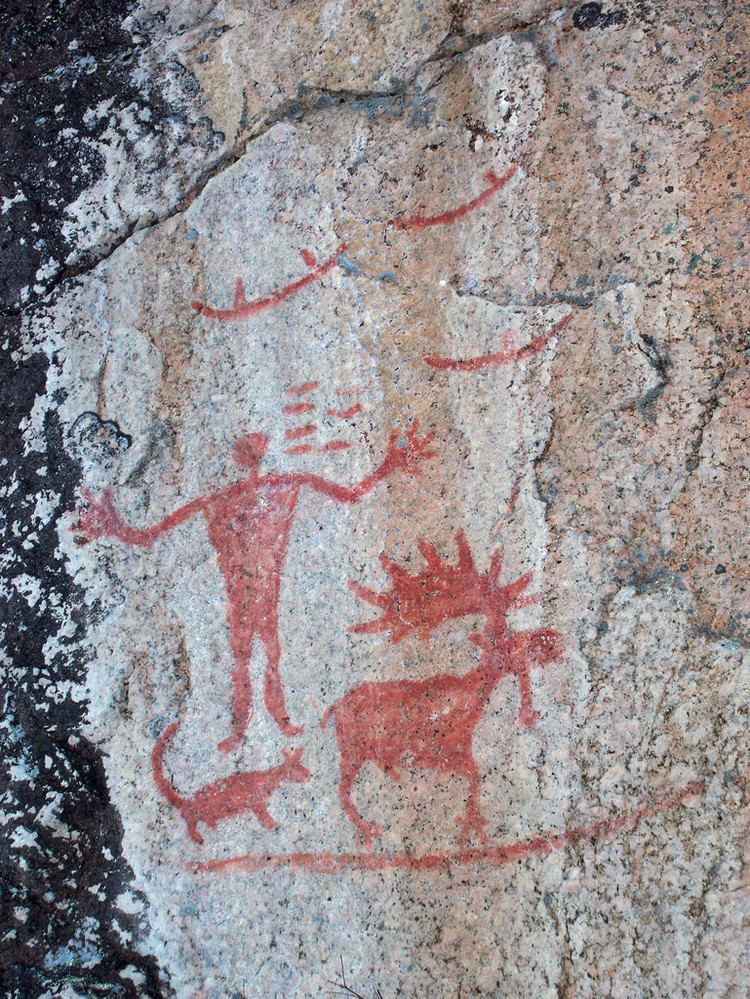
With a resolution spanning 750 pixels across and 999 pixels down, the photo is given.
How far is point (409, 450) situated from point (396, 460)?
0.02 metres

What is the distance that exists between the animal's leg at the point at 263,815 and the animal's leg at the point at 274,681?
4.2 inches

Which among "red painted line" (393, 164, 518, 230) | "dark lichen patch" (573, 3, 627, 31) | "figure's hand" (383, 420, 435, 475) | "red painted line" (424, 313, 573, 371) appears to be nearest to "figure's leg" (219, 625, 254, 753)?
"figure's hand" (383, 420, 435, 475)

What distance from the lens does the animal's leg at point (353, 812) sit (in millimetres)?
1261

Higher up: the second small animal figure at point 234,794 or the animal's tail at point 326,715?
the animal's tail at point 326,715

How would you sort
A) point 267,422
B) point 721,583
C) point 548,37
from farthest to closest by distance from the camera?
point 267,422 < point 548,37 < point 721,583

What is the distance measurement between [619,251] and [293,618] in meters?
0.67

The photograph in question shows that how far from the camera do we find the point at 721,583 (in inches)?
44.3

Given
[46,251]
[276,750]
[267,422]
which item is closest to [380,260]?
[267,422]

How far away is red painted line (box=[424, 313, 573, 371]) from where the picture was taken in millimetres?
1242

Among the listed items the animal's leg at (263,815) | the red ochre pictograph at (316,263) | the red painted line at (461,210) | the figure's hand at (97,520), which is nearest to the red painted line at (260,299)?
the red ochre pictograph at (316,263)

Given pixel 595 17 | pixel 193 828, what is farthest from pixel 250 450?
pixel 595 17

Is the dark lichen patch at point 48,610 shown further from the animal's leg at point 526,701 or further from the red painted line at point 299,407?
the animal's leg at point 526,701

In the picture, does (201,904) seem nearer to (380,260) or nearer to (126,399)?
(126,399)

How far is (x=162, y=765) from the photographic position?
1.36 meters
